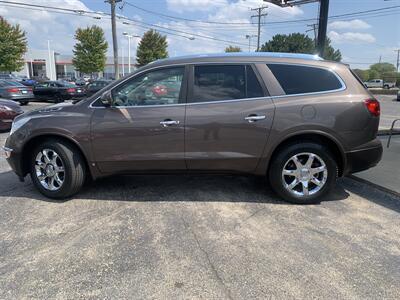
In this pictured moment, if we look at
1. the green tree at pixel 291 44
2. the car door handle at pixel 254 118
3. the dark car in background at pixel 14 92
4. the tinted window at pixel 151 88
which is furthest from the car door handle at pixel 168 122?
the green tree at pixel 291 44

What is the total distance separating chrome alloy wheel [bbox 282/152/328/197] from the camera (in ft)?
14.4

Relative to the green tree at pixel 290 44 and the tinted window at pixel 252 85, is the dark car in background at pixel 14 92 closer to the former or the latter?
the tinted window at pixel 252 85

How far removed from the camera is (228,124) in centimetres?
422

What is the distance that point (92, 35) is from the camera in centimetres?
5091

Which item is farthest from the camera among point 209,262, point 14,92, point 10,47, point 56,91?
point 10,47

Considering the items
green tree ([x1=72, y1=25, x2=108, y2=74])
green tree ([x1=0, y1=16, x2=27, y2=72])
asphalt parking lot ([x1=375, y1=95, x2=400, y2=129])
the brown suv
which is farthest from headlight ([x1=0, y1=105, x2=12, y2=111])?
green tree ([x1=72, y1=25, x2=108, y2=74])

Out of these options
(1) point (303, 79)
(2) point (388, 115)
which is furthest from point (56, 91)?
(1) point (303, 79)

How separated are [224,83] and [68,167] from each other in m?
2.22

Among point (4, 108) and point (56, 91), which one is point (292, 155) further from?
point (56, 91)

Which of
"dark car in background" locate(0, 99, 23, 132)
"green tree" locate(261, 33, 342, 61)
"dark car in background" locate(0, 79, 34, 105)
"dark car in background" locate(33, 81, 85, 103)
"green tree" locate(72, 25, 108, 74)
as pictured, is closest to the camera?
"dark car in background" locate(0, 99, 23, 132)

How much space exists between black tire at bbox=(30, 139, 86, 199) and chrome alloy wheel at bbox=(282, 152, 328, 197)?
2588 mm

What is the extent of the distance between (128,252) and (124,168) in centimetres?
142

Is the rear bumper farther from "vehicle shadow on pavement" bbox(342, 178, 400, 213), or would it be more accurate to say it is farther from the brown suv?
"vehicle shadow on pavement" bbox(342, 178, 400, 213)

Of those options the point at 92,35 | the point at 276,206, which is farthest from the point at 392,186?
the point at 92,35
